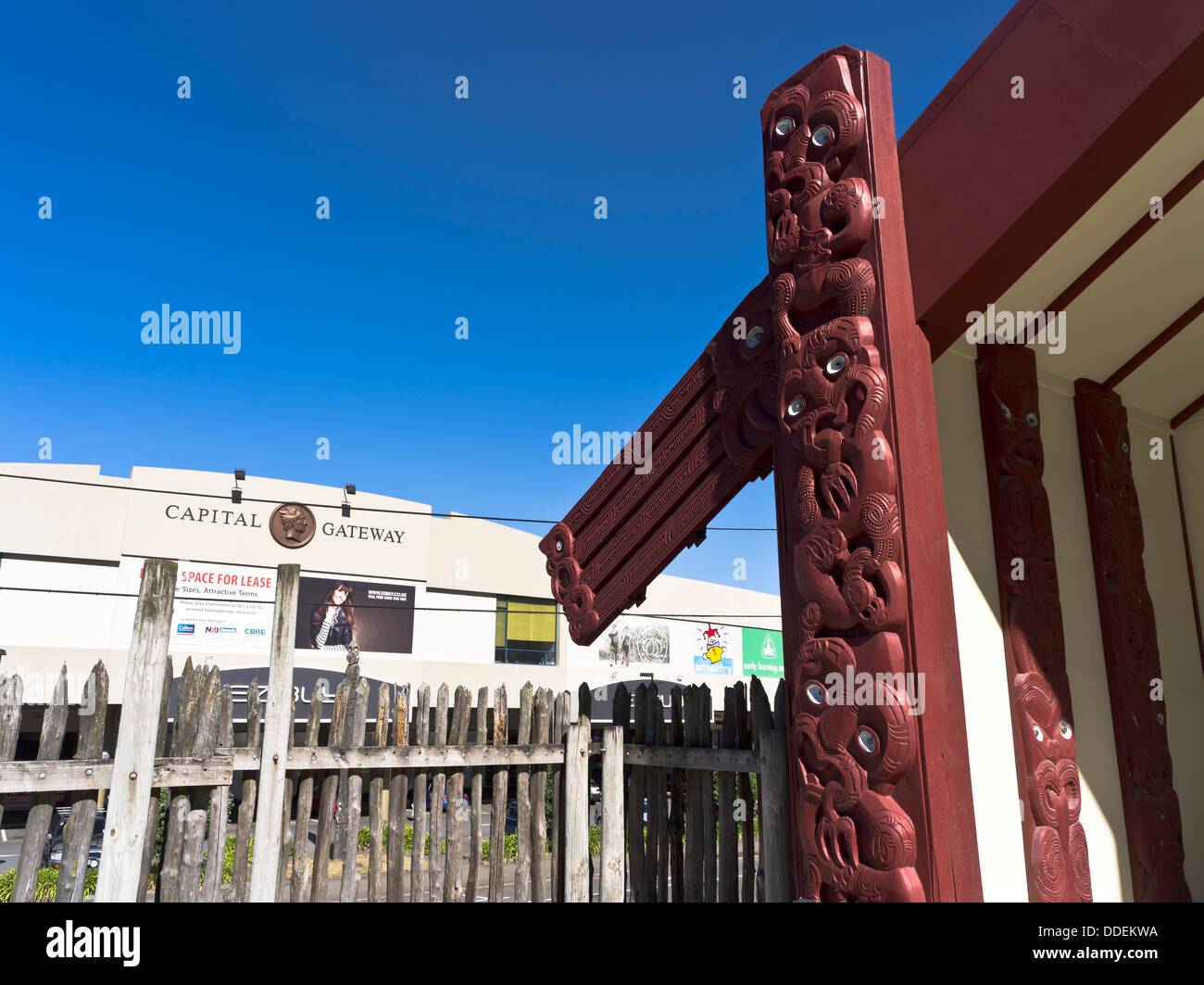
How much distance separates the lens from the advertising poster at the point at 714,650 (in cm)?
3175

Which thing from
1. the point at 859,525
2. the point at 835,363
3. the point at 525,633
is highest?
the point at 525,633

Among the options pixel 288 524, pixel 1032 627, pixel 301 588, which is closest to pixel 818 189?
pixel 1032 627

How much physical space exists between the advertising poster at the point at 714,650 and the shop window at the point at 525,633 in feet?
19.9

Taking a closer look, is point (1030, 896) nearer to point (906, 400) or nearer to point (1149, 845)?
point (1149, 845)

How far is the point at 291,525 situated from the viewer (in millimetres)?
25703

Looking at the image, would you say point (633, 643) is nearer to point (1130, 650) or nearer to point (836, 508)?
point (1130, 650)

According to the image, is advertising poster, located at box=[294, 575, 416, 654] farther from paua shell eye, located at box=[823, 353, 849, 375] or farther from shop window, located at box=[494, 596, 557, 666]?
paua shell eye, located at box=[823, 353, 849, 375]

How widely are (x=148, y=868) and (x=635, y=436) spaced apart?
3.14 metres

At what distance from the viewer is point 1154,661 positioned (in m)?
4.50

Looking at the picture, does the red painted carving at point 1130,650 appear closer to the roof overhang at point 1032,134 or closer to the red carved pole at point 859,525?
the roof overhang at point 1032,134

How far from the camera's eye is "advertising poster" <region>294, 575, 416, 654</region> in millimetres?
25391

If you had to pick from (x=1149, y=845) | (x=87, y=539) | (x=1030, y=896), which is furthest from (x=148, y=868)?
(x=87, y=539)

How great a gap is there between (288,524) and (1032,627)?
969 inches
